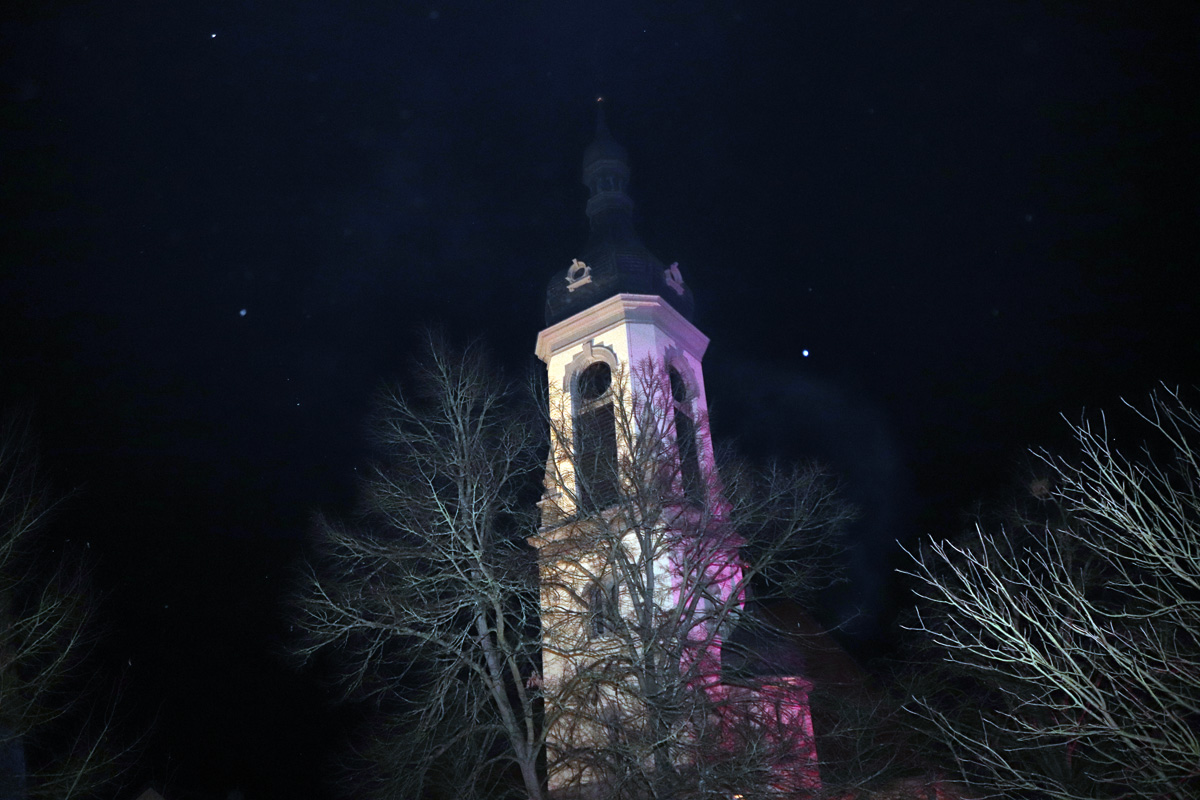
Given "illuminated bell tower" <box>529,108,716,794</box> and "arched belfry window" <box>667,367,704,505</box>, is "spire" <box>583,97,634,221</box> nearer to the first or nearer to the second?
"illuminated bell tower" <box>529,108,716,794</box>

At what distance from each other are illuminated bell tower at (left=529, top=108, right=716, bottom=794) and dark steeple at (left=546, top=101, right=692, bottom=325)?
0.04 metres

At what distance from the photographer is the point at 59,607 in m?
16.2

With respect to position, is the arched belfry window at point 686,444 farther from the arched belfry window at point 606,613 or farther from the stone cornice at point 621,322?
the arched belfry window at point 606,613

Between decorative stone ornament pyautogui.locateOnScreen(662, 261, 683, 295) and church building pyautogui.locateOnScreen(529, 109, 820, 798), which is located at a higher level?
decorative stone ornament pyautogui.locateOnScreen(662, 261, 683, 295)

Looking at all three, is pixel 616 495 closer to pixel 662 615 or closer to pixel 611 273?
pixel 662 615

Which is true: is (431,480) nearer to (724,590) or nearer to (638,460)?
(638,460)

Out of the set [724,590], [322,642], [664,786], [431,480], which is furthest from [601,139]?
[664,786]

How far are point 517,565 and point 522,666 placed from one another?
9.60 ft

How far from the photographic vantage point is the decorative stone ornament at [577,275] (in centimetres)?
2897

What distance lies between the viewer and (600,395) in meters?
26.5

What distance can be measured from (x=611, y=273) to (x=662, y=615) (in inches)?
534

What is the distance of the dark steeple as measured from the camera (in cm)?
2828

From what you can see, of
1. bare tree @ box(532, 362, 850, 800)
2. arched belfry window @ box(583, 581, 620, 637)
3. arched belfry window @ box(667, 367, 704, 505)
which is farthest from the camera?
arched belfry window @ box(667, 367, 704, 505)

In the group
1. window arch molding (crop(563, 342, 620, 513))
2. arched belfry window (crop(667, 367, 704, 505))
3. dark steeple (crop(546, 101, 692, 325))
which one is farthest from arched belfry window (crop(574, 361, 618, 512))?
dark steeple (crop(546, 101, 692, 325))
